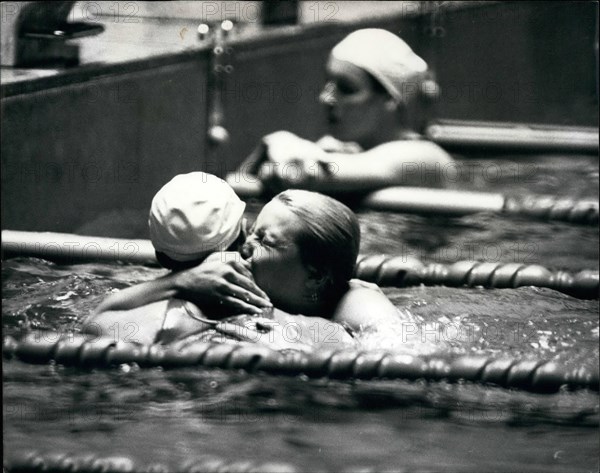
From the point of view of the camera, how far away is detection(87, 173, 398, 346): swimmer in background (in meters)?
2.75

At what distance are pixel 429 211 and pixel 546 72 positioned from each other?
0.41 meters

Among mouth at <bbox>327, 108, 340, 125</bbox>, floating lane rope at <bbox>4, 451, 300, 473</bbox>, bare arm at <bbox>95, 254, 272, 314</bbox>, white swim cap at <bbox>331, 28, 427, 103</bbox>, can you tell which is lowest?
floating lane rope at <bbox>4, 451, 300, 473</bbox>

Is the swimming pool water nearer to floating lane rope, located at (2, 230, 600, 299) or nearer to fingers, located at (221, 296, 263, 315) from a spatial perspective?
floating lane rope, located at (2, 230, 600, 299)

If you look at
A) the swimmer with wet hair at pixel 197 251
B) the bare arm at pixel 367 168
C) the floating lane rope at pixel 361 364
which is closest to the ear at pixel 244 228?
the swimmer with wet hair at pixel 197 251

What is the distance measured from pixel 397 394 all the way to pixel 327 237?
379mm

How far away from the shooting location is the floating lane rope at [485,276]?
112 inches

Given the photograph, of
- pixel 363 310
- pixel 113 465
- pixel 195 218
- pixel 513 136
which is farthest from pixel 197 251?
pixel 513 136

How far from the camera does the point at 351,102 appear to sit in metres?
2.85

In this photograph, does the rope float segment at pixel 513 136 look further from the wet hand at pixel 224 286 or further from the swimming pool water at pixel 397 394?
the wet hand at pixel 224 286

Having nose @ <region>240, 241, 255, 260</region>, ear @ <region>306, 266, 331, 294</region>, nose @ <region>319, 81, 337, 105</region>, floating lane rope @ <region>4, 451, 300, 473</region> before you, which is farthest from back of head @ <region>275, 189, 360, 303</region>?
floating lane rope @ <region>4, 451, 300, 473</region>

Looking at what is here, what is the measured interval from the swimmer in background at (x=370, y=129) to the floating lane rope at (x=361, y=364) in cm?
38

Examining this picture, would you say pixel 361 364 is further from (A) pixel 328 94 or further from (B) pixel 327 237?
(A) pixel 328 94

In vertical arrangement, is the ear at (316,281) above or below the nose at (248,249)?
below

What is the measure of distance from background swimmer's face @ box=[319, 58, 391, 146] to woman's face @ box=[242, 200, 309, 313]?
0.82ft
